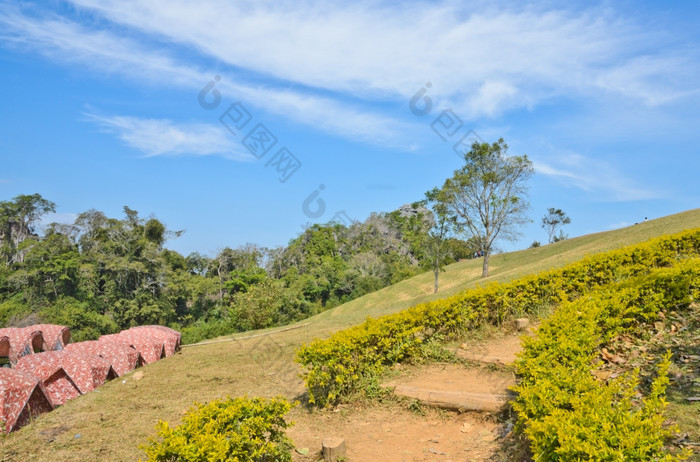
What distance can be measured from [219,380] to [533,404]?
7647 millimetres

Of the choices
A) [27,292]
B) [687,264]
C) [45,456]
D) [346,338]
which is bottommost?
[45,456]

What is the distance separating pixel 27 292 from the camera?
Result: 39.8 m

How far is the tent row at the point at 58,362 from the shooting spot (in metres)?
7.15

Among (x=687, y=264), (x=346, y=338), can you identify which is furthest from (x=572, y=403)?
(x=687, y=264)

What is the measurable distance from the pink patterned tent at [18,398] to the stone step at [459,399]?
6.18 m

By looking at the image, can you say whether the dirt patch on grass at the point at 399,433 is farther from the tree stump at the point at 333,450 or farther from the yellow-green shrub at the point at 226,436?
the yellow-green shrub at the point at 226,436

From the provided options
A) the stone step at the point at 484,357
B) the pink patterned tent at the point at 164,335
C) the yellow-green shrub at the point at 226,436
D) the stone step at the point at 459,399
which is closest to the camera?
the yellow-green shrub at the point at 226,436

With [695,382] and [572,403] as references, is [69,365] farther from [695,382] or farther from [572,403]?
[695,382]

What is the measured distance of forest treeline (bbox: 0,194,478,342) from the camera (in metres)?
34.9

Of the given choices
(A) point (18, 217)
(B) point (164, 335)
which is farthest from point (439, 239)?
(A) point (18, 217)

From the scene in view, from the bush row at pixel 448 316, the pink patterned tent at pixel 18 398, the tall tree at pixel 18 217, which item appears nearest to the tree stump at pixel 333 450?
the bush row at pixel 448 316

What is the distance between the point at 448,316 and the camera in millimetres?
7922

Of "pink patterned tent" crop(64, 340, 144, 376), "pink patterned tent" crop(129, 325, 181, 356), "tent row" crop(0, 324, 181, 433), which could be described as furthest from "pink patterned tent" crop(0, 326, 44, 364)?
"pink patterned tent" crop(129, 325, 181, 356)

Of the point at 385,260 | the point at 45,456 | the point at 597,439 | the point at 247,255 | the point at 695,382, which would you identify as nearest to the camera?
the point at 597,439
